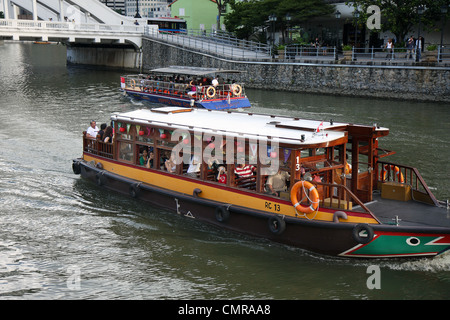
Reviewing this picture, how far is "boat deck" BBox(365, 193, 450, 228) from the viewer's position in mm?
10328

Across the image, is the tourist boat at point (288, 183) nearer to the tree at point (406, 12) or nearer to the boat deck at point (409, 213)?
the boat deck at point (409, 213)

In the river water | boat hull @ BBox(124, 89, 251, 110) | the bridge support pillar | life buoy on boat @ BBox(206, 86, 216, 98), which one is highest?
the bridge support pillar

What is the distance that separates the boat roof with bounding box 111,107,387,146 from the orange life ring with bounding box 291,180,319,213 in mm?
→ 728

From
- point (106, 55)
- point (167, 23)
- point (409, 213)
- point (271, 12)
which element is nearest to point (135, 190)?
point (409, 213)

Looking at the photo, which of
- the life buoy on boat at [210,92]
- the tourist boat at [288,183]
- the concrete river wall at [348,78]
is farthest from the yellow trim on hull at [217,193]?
the concrete river wall at [348,78]

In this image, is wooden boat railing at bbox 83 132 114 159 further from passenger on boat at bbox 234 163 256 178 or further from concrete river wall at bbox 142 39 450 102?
concrete river wall at bbox 142 39 450 102

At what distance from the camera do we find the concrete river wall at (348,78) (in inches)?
1241

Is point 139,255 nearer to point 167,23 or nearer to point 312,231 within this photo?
point 312,231

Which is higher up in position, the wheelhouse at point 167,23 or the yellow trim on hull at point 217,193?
the wheelhouse at point 167,23

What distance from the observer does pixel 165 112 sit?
14.5 metres

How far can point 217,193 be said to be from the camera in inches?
485

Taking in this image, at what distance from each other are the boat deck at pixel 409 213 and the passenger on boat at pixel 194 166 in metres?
3.75

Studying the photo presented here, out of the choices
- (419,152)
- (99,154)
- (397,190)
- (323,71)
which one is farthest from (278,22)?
(397,190)

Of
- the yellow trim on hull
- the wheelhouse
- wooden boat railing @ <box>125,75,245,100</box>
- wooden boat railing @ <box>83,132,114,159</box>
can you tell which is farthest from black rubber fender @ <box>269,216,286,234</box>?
the wheelhouse
